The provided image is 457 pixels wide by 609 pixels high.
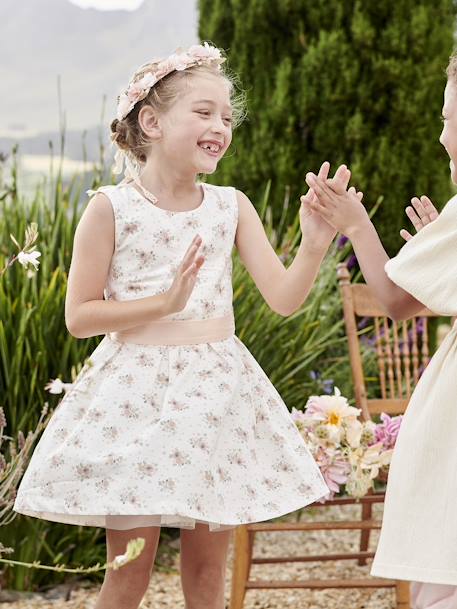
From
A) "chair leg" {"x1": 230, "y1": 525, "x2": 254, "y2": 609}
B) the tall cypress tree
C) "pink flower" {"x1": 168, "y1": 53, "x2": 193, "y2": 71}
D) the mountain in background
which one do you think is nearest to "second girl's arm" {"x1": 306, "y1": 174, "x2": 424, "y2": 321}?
"pink flower" {"x1": 168, "y1": 53, "x2": 193, "y2": 71}

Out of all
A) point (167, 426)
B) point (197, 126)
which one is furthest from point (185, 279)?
point (197, 126)

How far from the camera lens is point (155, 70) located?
247cm

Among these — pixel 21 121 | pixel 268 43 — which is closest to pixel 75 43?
pixel 21 121

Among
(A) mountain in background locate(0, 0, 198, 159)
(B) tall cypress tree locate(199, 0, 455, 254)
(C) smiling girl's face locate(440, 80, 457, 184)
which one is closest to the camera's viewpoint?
(C) smiling girl's face locate(440, 80, 457, 184)

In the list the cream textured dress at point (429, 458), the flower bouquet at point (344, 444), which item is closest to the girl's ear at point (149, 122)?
the cream textured dress at point (429, 458)

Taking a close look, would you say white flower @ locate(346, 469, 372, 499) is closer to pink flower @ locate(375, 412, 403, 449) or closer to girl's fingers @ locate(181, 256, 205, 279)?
pink flower @ locate(375, 412, 403, 449)

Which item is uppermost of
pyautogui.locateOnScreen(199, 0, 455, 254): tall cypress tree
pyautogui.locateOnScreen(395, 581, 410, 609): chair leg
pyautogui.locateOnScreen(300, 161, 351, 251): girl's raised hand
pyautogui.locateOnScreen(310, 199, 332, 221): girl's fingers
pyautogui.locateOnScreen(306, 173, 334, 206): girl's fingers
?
pyautogui.locateOnScreen(199, 0, 455, 254): tall cypress tree

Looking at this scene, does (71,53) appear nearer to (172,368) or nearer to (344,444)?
A: (344,444)

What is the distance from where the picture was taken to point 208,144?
2377 millimetres

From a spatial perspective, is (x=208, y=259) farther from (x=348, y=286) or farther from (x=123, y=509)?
(x=348, y=286)

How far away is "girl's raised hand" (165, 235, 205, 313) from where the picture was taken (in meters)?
2.11

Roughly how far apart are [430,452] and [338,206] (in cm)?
59

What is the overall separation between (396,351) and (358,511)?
1.35 metres

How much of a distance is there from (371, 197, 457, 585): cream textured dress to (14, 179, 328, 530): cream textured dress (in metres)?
0.34
